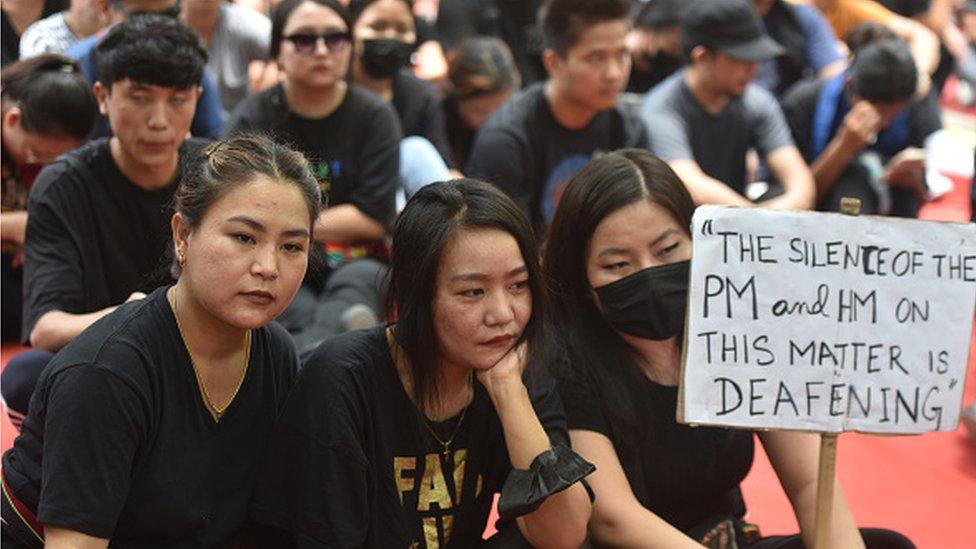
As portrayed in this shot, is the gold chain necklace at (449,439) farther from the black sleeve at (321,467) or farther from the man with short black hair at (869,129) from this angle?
the man with short black hair at (869,129)

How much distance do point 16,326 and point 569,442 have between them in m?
2.22

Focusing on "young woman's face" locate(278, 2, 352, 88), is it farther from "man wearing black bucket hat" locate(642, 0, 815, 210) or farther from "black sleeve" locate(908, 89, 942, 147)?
"black sleeve" locate(908, 89, 942, 147)

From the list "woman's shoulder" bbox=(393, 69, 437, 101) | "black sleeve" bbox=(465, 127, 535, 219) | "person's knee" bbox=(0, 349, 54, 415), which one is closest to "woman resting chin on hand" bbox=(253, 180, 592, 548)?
"person's knee" bbox=(0, 349, 54, 415)

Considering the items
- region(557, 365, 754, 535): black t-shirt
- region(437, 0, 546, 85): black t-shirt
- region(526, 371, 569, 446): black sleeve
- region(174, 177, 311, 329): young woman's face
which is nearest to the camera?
region(174, 177, 311, 329): young woman's face

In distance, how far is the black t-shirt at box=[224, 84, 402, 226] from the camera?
12.0ft

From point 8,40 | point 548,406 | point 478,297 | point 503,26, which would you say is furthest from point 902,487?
point 8,40

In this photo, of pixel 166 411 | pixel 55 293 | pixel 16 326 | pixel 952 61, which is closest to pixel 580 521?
pixel 166 411

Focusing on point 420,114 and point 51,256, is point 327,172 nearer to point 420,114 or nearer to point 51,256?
point 420,114

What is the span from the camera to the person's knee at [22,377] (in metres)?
2.78

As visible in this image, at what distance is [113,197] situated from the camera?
283cm

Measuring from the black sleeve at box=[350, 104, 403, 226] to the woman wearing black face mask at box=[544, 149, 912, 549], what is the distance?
56.5 inches

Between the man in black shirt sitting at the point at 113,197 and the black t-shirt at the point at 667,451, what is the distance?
976mm

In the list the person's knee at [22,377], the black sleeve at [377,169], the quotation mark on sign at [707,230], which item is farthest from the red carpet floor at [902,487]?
the quotation mark on sign at [707,230]

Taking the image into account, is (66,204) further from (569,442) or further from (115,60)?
(569,442)
